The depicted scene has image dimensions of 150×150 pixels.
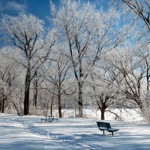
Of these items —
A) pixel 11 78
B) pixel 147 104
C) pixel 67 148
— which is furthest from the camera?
pixel 11 78

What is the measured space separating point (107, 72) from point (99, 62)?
57.4 inches

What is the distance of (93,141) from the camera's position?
1074cm

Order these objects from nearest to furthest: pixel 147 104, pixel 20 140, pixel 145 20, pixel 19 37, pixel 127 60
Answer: pixel 20 140 < pixel 145 20 < pixel 147 104 < pixel 127 60 < pixel 19 37

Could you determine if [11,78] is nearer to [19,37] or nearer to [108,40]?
[19,37]

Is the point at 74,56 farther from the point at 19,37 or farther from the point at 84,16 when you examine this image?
the point at 19,37

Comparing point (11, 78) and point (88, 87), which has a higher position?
point (11, 78)

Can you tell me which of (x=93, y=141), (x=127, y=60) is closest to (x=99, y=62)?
(x=127, y=60)

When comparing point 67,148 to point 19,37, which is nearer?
point 67,148

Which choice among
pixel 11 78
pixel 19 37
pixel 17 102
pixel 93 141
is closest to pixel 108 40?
pixel 19 37

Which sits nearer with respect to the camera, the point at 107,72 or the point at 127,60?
the point at 127,60

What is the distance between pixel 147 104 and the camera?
62.9ft

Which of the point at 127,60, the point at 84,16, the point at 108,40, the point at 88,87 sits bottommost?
the point at 88,87

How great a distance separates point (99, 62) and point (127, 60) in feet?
11.8

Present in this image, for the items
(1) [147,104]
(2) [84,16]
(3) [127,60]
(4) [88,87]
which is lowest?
(1) [147,104]
